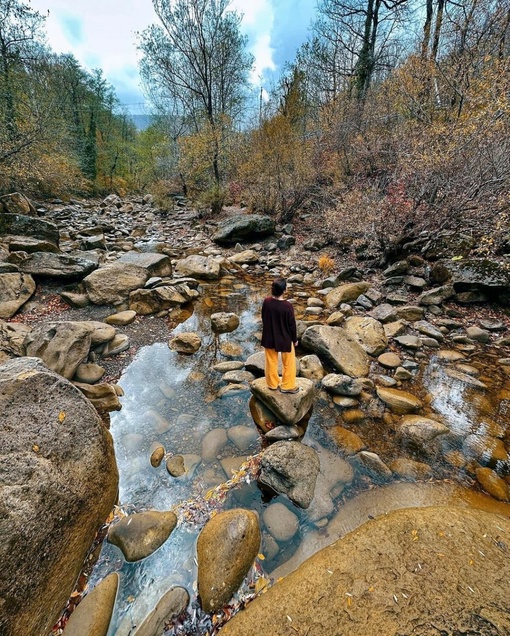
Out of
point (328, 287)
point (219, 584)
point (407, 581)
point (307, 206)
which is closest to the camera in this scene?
point (407, 581)

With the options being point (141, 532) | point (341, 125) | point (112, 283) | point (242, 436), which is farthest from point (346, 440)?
point (341, 125)

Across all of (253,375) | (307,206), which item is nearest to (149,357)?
(253,375)

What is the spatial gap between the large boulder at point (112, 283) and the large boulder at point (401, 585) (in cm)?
615

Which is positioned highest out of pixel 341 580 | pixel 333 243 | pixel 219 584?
pixel 333 243

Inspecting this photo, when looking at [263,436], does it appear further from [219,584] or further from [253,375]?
[219,584]

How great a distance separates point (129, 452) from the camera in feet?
10.9

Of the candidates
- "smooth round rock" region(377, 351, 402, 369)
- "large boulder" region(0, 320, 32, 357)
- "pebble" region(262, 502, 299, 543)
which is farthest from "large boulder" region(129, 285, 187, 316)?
"pebble" region(262, 502, 299, 543)

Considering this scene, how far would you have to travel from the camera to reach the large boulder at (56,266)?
6660mm

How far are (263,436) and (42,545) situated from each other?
224 cm

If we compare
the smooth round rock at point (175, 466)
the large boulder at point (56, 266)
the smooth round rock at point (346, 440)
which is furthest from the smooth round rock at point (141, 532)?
the large boulder at point (56, 266)

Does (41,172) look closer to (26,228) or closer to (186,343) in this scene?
(26,228)

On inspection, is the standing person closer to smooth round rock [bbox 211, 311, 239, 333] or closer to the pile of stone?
the pile of stone

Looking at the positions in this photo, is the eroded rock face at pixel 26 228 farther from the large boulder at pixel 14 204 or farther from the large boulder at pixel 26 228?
the large boulder at pixel 14 204

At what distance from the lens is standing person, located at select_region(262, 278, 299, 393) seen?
11.6ft
